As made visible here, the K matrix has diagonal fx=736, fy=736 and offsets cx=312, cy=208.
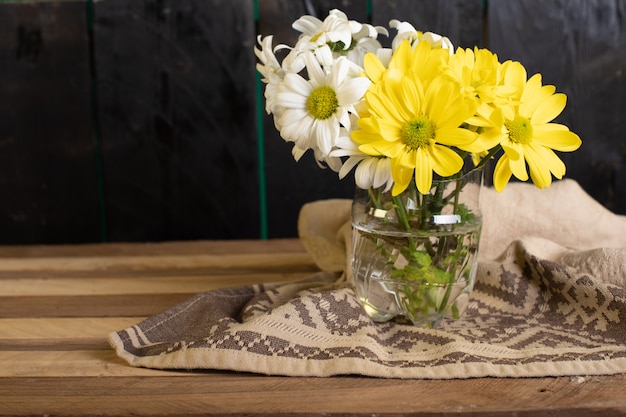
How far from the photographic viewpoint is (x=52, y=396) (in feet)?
2.26

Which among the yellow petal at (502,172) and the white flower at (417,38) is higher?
the white flower at (417,38)

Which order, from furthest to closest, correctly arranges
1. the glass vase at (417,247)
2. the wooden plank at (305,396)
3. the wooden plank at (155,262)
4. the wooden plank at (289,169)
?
the wooden plank at (289,169) < the wooden plank at (155,262) < the glass vase at (417,247) < the wooden plank at (305,396)

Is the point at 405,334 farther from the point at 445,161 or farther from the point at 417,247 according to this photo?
the point at 445,161

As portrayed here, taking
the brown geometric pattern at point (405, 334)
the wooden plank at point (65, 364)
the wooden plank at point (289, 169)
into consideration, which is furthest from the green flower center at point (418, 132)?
the wooden plank at point (289, 169)

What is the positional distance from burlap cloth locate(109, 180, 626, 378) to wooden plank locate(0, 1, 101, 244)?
0.57 m

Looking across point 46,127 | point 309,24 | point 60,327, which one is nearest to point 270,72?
point 309,24

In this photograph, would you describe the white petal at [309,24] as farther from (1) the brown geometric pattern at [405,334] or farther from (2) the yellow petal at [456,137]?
(1) the brown geometric pattern at [405,334]

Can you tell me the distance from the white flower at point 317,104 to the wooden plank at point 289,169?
63cm

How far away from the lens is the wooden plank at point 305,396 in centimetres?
65

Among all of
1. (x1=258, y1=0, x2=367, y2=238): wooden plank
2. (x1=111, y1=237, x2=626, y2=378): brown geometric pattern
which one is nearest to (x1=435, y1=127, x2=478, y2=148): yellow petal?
(x1=111, y1=237, x2=626, y2=378): brown geometric pattern


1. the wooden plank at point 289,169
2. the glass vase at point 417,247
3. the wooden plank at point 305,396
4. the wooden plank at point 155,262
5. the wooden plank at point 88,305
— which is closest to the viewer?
the wooden plank at point 305,396

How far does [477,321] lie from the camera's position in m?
0.86

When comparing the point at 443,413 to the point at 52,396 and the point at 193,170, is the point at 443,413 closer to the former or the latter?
the point at 52,396

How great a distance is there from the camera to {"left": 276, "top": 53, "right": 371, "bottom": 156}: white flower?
0.69m
